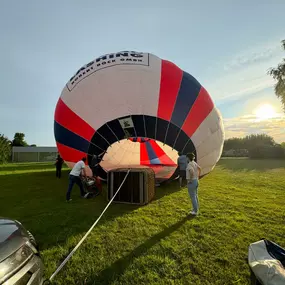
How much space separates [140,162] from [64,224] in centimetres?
493

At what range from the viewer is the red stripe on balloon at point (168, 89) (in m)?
6.34

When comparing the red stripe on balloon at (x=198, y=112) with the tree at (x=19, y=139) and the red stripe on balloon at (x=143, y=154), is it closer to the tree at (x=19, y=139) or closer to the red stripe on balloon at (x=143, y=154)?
the red stripe on balloon at (x=143, y=154)

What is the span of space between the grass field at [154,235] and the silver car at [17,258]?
724 millimetres

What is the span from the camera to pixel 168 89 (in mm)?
6551

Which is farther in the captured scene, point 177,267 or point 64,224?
point 64,224

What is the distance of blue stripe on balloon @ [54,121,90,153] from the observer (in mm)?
6711

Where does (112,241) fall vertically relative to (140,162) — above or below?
below

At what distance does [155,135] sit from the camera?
632 cm

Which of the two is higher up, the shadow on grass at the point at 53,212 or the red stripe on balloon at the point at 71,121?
the red stripe on balloon at the point at 71,121

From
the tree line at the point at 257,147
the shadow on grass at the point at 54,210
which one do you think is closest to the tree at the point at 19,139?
the tree line at the point at 257,147

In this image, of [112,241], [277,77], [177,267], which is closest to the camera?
[177,267]

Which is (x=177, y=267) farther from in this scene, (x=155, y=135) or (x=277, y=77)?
(x=277, y=77)

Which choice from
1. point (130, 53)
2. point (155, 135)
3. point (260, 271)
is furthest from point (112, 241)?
point (130, 53)

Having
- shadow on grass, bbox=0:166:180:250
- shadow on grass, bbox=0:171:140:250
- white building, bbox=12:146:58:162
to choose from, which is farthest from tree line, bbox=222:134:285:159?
white building, bbox=12:146:58:162
